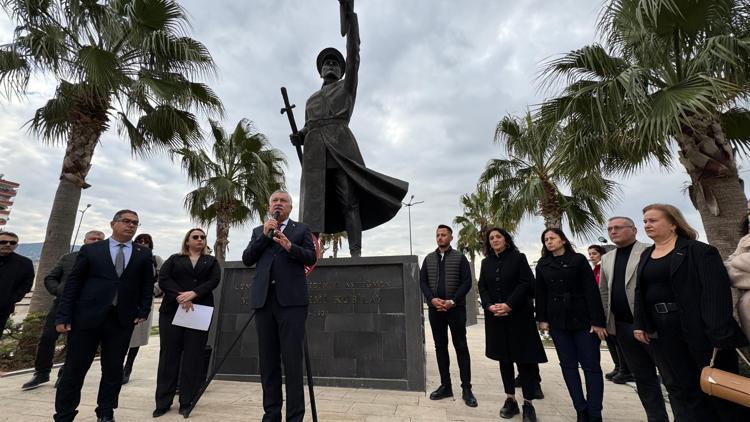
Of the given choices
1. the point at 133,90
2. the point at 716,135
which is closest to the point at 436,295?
the point at 716,135

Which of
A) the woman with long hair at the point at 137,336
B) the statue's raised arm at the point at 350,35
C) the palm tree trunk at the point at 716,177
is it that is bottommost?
the woman with long hair at the point at 137,336

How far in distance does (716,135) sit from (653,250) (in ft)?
15.5

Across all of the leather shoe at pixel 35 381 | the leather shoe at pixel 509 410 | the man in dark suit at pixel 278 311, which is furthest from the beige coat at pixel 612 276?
the leather shoe at pixel 35 381

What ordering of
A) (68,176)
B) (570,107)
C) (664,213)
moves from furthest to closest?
(68,176), (570,107), (664,213)

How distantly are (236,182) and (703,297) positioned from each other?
14.3m

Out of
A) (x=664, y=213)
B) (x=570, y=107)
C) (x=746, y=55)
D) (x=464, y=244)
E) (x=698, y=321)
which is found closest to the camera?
(x=698, y=321)

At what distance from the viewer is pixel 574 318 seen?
10.4 feet

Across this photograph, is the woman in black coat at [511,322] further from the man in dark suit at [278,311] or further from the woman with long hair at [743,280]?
the man in dark suit at [278,311]

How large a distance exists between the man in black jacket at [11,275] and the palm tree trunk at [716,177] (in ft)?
31.5

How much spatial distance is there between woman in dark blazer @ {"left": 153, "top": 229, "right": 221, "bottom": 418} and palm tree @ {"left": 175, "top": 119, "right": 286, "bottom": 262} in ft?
32.7

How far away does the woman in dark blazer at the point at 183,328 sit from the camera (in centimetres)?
349

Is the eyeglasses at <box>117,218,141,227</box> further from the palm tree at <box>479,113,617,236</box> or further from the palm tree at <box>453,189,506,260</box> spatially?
the palm tree at <box>453,189,506,260</box>

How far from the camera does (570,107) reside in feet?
21.8

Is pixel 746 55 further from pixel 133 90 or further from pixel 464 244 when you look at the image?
pixel 464 244
